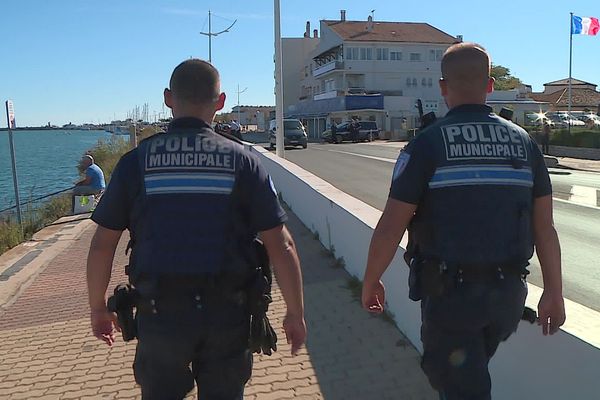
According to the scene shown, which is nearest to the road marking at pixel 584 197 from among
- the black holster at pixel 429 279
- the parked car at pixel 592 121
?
the black holster at pixel 429 279

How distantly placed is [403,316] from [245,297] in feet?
8.58

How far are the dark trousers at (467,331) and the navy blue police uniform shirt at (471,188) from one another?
131 mm

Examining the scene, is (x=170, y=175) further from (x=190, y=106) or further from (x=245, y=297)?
(x=245, y=297)

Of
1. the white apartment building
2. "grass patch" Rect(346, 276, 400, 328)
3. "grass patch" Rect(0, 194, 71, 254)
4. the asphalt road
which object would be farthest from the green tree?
"grass patch" Rect(346, 276, 400, 328)

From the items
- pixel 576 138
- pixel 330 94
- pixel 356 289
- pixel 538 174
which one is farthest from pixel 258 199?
pixel 330 94

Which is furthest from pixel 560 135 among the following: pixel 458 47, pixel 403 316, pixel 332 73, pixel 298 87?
pixel 298 87

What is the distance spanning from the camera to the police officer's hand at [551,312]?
2553 millimetres

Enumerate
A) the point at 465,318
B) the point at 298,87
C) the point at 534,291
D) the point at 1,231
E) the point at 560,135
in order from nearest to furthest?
the point at 465,318
the point at 534,291
the point at 1,231
the point at 560,135
the point at 298,87

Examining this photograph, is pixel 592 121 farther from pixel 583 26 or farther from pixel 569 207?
pixel 569 207

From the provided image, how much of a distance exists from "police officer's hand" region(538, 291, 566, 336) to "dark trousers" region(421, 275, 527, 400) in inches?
10.2

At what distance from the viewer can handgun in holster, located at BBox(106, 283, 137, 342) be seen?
250 centimetres

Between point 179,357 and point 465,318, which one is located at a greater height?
point 465,318

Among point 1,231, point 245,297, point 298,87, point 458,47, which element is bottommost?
point 1,231

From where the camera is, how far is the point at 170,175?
2334 millimetres
